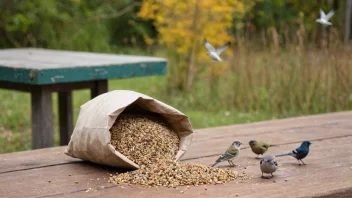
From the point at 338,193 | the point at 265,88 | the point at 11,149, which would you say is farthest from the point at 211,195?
the point at 265,88

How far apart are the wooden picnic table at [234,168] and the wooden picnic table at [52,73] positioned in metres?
1.27

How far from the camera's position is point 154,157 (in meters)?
2.25

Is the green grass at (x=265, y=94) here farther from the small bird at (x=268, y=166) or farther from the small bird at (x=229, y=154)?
the small bird at (x=268, y=166)

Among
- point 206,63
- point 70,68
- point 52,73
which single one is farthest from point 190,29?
point 52,73

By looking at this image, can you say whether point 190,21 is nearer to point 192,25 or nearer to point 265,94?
point 192,25

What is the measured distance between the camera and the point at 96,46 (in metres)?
12.2

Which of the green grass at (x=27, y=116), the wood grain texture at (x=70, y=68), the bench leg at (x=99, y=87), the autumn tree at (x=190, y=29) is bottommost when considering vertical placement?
the green grass at (x=27, y=116)

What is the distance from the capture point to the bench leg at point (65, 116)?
16.8 feet

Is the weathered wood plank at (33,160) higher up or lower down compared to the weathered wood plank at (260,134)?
lower down

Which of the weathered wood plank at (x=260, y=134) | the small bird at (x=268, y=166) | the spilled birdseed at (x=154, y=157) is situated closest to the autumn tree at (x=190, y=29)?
the weathered wood plank at (x=260, y=134)

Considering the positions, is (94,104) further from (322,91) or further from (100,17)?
(100,17)

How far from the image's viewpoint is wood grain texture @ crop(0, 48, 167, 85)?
12.5ft

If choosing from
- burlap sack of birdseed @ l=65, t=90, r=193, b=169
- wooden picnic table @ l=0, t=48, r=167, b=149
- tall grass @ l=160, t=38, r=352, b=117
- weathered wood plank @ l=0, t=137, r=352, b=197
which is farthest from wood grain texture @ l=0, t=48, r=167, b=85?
tall grass @ l=160, t=38, r=352, b=117

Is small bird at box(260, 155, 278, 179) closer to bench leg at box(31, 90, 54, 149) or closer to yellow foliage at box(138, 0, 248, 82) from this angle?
bench leg at box(31, 90, 54, 149)
